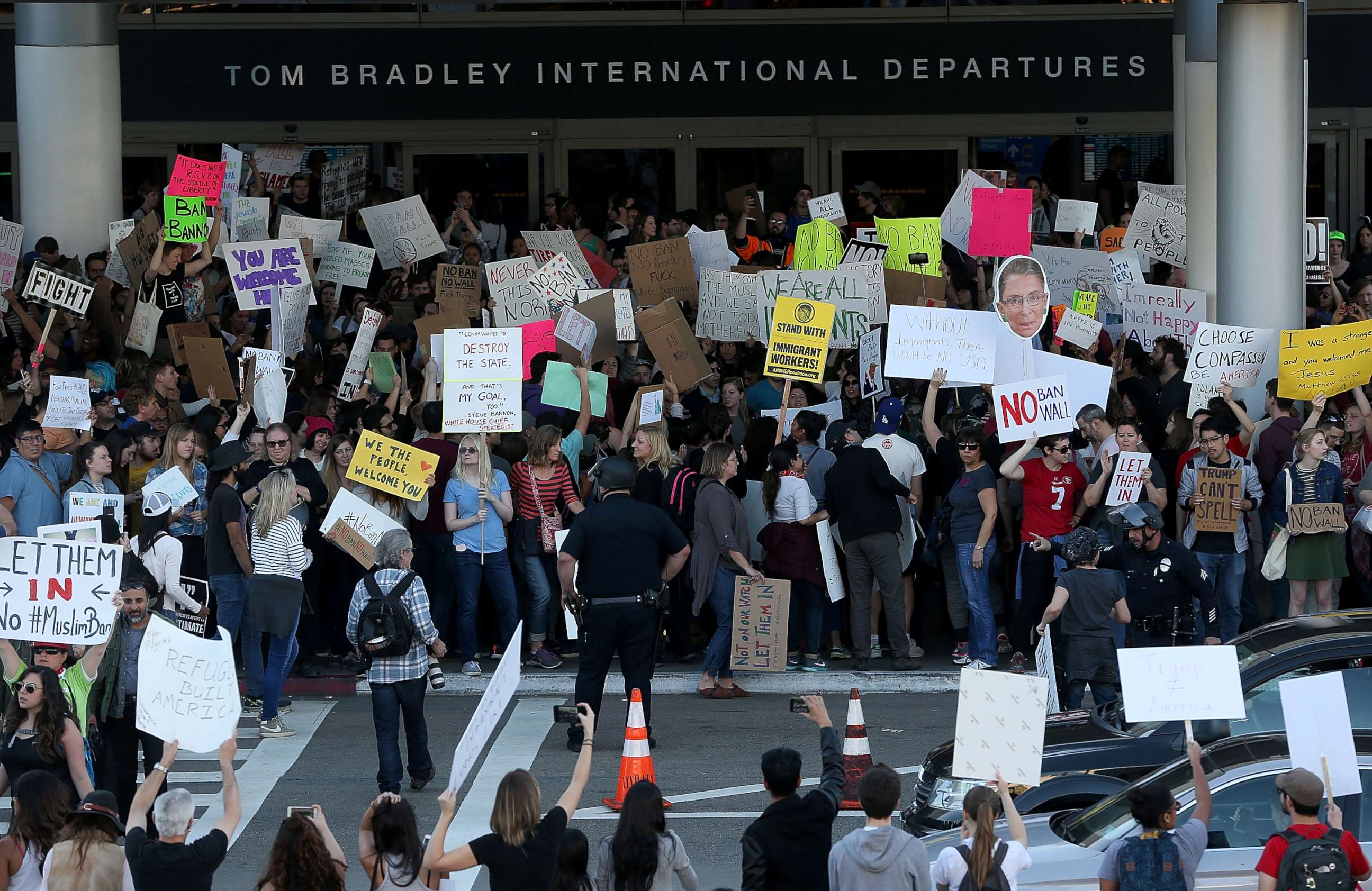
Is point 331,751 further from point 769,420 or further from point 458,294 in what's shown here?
point 458,294

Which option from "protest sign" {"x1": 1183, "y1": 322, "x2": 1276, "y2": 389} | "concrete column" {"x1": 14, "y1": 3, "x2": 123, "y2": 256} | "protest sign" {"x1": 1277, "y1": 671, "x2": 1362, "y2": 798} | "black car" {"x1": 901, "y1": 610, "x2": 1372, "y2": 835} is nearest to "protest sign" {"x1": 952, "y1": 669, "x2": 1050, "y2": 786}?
"protest sign" {"x1": 1277, "y1": 671, "x2": 1362, "y2": 798}

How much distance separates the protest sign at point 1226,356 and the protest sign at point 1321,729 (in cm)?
782

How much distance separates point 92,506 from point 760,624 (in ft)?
15.5

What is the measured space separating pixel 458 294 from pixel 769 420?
430cm

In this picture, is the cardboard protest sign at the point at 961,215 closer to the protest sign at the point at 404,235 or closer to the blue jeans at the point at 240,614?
the protest sign at the point at 404,235

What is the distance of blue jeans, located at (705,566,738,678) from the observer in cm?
1366

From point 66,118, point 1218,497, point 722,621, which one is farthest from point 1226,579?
point 66,118

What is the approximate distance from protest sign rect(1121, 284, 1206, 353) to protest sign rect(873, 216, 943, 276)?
5.72 feet

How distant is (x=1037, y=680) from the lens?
7.38 meters

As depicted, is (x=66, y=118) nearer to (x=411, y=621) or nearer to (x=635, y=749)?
(x=411, y=621)

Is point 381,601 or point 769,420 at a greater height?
point 769,420

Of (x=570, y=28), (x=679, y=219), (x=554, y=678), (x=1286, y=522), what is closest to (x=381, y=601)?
(x=554, y=678)

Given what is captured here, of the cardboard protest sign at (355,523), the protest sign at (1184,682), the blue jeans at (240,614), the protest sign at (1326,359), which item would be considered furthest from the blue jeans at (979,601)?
the protest sign at (1184,682)

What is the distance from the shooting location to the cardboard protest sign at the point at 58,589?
31.3 feet
